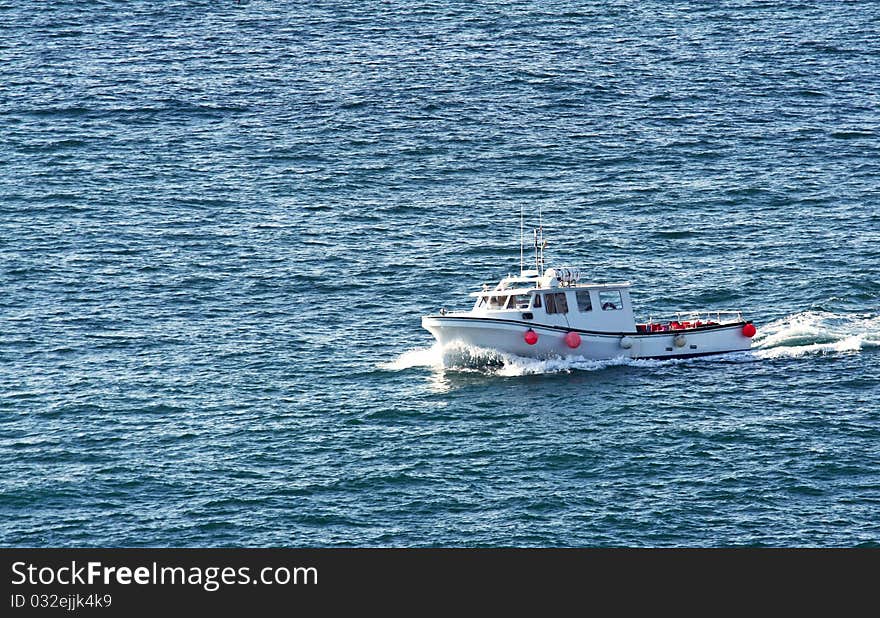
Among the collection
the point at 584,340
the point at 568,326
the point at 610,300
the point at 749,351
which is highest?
the point at 610,300

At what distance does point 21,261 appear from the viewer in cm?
9981

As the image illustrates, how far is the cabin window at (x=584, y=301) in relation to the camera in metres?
83.1

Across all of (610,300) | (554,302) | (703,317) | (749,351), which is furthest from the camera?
(703,317)

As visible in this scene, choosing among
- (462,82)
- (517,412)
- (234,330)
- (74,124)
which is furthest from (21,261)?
(462,82)

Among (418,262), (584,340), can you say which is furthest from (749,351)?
(418,262)

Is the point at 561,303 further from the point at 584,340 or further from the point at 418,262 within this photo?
the point at 418,262

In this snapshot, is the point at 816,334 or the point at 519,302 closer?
the point at 519,302

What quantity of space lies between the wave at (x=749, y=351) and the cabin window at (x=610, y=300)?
281cm

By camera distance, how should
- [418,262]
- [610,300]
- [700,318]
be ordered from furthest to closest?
[418,262] < [700,318] < [610,300]

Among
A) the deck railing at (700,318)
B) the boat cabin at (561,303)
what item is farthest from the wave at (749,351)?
the boat cabin at (561,303)

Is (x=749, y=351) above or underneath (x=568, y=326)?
underneath

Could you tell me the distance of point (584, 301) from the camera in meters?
83.2

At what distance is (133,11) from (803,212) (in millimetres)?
79087

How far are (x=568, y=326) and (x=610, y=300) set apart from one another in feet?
9.29
